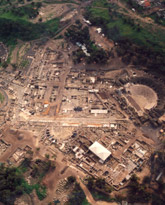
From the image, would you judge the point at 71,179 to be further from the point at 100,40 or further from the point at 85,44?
the point at 100,40

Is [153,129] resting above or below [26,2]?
below

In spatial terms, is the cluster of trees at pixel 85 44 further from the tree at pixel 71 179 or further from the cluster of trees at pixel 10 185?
the cluster of trees at pixel 10 185

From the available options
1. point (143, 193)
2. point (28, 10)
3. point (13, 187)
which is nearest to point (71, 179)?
point (13, 187)

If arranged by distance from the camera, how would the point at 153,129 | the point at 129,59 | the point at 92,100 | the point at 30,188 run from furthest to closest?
the point at 129,59
the point at 92,100
the point at 153,129
the point at 30,188

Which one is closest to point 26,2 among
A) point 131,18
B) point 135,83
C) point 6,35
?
point 6,35

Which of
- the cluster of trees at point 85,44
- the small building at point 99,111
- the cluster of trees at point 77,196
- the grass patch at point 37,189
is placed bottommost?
the grass patch at point 37,189

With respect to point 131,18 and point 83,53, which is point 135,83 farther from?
point 131,18

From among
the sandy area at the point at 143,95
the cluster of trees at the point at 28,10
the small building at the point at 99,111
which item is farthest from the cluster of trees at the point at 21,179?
the cluster of trees at the point at 28,10

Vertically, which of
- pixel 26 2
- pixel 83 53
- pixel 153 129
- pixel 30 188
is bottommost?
pixel 30 188
